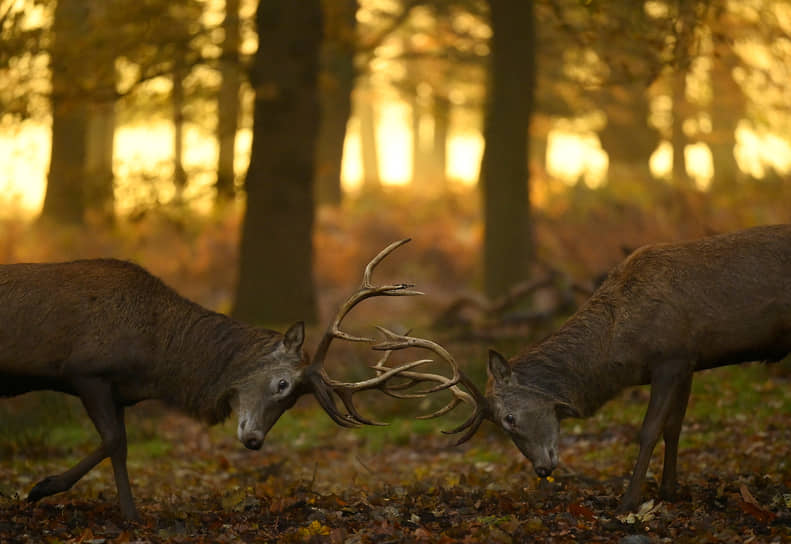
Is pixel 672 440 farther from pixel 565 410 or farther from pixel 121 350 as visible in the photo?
pixel 121 350

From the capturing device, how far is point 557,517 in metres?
7.71

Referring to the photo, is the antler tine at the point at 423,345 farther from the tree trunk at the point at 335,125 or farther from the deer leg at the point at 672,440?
the tree trunk at the point at 335,125

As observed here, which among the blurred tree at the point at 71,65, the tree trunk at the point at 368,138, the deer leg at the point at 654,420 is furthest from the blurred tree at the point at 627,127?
the tree trunk at the point at 368,138

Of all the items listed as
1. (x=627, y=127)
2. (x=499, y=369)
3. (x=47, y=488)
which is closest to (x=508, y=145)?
(x=499, y=369)

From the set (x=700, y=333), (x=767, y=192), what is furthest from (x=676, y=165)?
(x=700, y=333)

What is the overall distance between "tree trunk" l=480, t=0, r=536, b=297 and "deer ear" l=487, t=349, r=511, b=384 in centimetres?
984

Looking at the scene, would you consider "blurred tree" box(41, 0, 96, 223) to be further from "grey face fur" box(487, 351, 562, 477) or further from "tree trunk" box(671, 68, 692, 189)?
"tree trunk" box(671, 68, 692, 189)

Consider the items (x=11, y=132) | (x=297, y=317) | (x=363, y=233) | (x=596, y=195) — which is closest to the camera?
(x=11, y=132)

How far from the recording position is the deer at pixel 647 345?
7.95 metres

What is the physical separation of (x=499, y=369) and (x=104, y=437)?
2.73 metres

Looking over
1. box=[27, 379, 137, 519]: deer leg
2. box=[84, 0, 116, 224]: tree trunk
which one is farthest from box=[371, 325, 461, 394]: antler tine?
box=[84, 0, 116, 224]: tree trunk

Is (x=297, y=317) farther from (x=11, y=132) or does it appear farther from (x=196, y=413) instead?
(x=196, y=413)

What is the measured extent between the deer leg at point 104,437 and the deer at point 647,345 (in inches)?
75.3

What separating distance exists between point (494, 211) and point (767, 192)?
5535 mm
